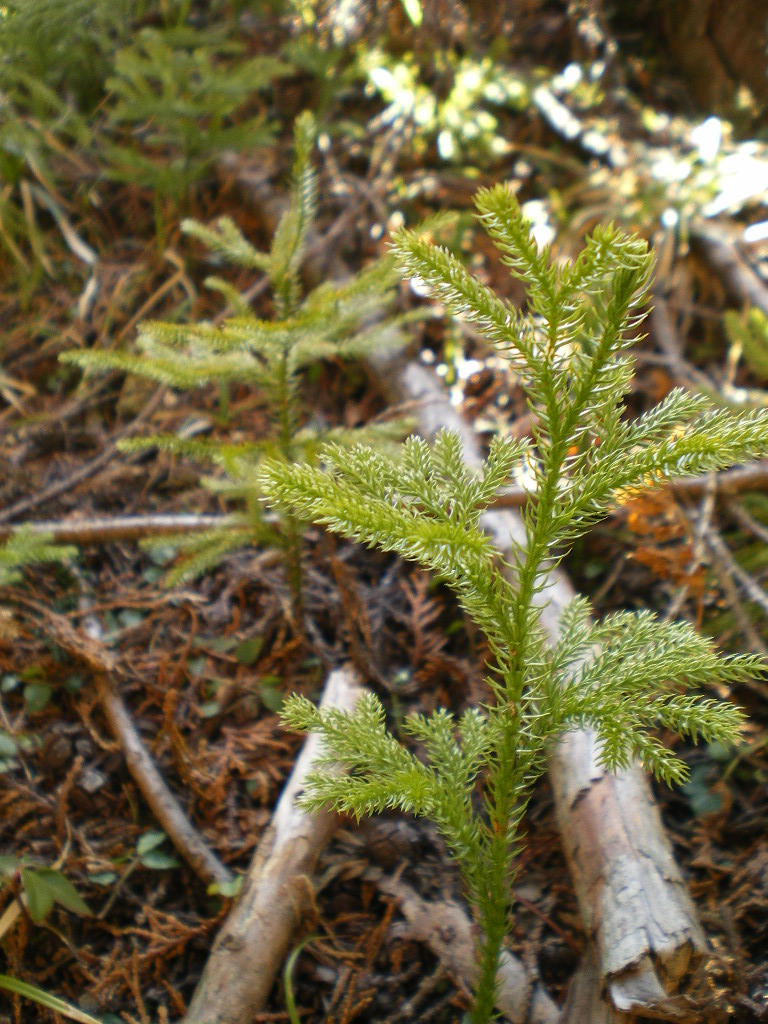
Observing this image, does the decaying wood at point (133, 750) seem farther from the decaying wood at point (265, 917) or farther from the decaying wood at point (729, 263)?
the decaying wood at point (729, 263)

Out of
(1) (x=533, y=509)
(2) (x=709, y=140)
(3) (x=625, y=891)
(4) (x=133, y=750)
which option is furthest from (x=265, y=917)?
(2) (x=709, y=140)

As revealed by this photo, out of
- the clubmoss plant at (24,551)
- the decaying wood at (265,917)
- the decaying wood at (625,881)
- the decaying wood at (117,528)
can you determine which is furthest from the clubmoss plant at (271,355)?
the decaying wood at (625,881)

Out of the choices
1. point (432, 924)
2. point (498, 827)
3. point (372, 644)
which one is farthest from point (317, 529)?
point (498, 827)

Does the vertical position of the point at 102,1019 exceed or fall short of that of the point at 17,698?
it falls short

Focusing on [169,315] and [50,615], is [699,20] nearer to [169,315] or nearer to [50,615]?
[169,315]

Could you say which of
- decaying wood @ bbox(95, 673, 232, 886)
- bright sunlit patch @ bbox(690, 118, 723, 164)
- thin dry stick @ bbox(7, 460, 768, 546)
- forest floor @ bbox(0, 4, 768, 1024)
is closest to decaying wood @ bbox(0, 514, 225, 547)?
thin dry stick @ bbox(7, 460, 768, 546)
